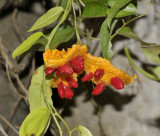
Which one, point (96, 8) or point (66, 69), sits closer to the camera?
point (66, 69)

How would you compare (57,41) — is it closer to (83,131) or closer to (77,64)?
(77,64)

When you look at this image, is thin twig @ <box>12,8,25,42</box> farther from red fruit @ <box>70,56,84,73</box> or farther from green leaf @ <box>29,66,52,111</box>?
red fruit @ <box>70,56,84,73</box>

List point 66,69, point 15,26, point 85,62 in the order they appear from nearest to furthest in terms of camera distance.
Result: point 66,69, point 85,62, point 15,26

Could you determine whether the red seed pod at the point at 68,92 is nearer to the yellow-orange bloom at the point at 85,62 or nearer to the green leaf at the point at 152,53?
the yellow-orange bloom at the point at 85,62

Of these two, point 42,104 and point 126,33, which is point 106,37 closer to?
point 126,33

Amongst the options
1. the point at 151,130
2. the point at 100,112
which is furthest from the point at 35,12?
the point at 151,130

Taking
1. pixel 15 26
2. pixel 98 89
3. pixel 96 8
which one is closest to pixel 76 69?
pixel 98 89
